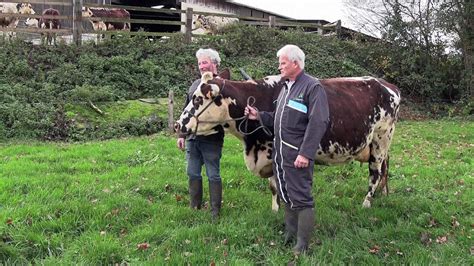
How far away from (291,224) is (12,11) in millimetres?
17495

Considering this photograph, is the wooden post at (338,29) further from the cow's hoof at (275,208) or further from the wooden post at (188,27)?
the cow's hoof at (275,208)

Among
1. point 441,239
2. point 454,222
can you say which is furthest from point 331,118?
point 454,222

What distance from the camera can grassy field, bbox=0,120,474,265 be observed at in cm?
506

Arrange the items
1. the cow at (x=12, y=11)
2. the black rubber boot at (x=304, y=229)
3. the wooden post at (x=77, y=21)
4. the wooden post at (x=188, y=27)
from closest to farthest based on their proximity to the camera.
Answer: the black rubber boot at (x=304, y=229)
the cow at (x=12, y=11)
the wooden post at (x=77, y=21)
the wooden post at (x=188, y=27)

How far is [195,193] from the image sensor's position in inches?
254

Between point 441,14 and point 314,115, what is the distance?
60.7 feet

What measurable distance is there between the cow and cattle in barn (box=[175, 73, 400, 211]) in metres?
14.4

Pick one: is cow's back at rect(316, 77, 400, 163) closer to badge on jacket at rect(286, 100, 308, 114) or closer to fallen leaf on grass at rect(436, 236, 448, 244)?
badge on jacket at rect(286, 100, 308, 114)

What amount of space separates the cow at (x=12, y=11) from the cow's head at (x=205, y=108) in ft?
46.9

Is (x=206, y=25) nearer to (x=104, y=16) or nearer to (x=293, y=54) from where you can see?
(x=104, y=16)

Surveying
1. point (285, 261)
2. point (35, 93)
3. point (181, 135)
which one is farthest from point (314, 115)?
point (35, 93)

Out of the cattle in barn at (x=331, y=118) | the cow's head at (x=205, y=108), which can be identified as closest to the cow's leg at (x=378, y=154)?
the cattle in barn at (x=331, y=118)

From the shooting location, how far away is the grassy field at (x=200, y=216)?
5062 millimetres

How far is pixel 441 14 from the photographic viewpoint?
20.8m
